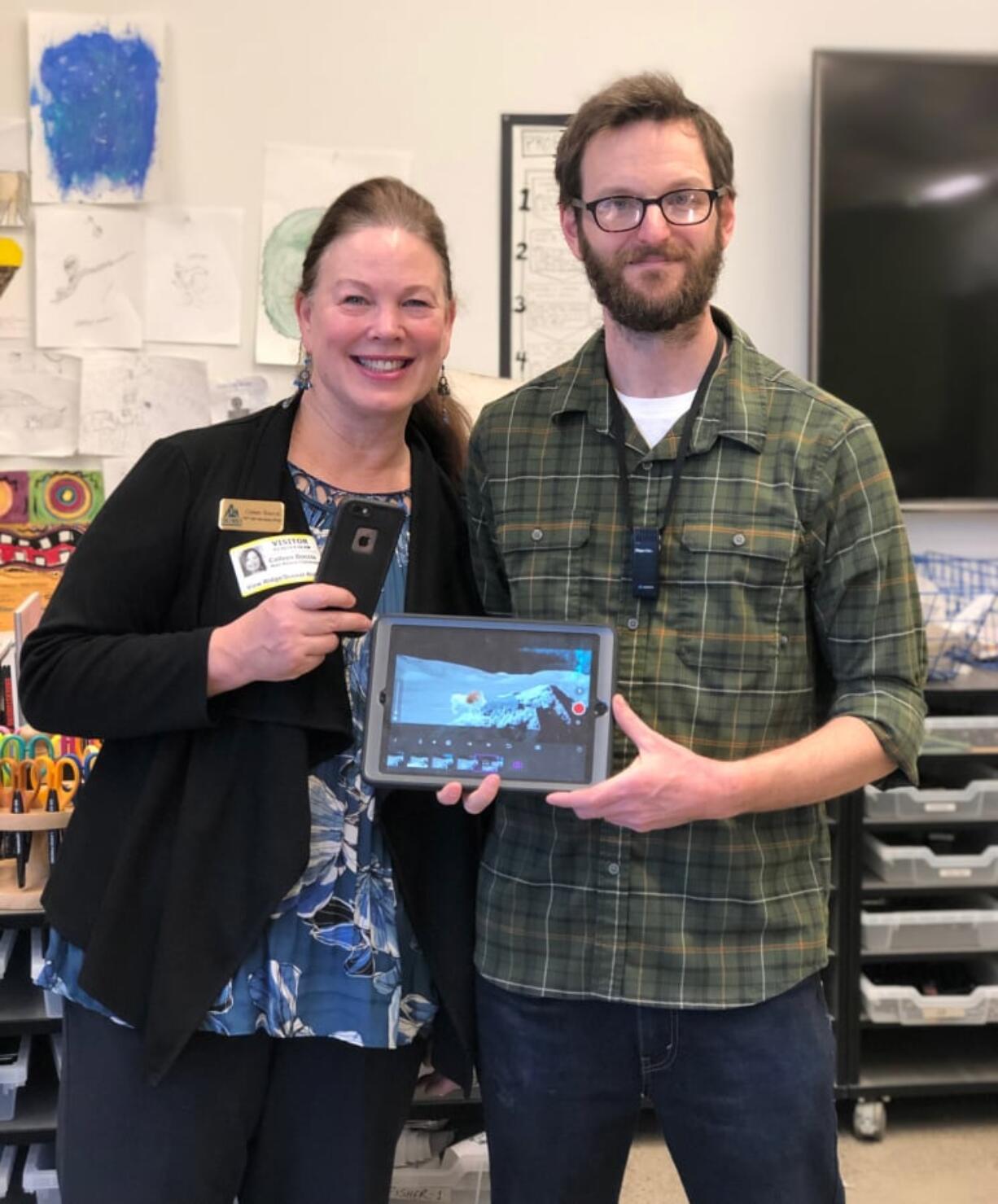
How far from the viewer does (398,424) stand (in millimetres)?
1337

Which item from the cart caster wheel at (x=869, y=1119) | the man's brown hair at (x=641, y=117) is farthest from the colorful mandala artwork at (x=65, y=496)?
the cart caster wheel at (x=869, y=1119)

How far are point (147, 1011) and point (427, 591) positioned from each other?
510mm

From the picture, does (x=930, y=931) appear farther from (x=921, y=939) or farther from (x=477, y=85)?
(x=477, y=85)

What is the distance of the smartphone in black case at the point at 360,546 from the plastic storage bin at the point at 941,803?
1.51 metres

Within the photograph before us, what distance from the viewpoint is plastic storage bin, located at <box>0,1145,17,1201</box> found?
179 centimetres

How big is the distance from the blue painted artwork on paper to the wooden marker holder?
140 cm

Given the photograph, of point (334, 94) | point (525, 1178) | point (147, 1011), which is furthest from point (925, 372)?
point (147, 1011)

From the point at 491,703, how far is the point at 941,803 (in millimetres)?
1528

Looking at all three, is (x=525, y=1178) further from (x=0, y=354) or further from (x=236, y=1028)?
(x=0, y=354)

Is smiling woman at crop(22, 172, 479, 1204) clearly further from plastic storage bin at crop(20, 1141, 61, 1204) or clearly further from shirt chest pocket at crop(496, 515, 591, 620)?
plastic storage bin at crop(20, 1141, 61, 1204)

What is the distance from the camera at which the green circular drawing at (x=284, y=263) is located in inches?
97.1

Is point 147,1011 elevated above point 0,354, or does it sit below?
below

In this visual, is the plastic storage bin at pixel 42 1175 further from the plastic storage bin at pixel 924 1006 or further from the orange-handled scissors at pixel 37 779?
the plastic storage bin at pixel 924 1006

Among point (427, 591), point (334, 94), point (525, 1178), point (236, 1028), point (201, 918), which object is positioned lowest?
point (525, 1178)
